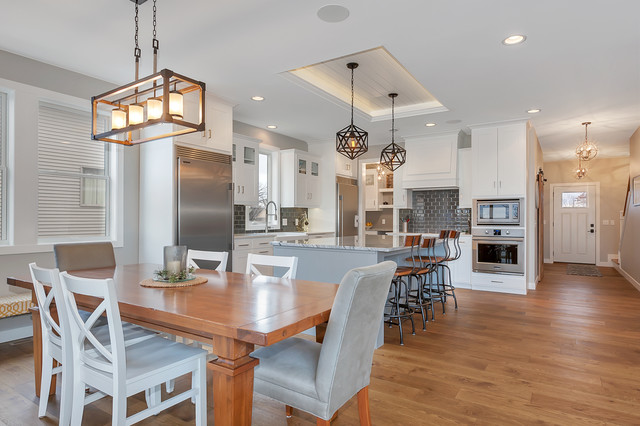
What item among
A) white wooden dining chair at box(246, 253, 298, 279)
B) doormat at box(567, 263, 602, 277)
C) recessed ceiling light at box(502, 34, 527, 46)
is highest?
recessed ceiling light at box(502, 34, 527, 46)

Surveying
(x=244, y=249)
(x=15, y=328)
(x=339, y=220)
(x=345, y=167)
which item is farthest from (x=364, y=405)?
(x=345, y=167)

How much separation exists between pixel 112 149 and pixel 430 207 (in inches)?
203

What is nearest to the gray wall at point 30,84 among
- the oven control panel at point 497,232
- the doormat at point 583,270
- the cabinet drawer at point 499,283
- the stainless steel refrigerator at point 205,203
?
the stainless steel refrigerator at point 205,203

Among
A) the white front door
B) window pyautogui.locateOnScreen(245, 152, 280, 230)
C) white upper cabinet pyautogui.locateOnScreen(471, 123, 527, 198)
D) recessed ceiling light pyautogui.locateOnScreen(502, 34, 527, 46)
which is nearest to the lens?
recessed ceiling light pyautogui.locateOnScreen(502, 34, 527, 46)

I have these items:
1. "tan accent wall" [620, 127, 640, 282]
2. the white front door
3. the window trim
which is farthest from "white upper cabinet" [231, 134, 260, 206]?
the white front door

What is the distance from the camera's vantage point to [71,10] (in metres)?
2.69

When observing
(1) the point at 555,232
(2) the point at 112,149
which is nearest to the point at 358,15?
(2) the point at 112,149

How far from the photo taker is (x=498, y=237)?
223 inches

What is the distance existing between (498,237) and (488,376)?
3.43 meters

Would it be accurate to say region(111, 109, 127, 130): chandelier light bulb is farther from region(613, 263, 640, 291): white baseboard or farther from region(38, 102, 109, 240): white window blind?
region(613, 263, 640, 291): white baseboard

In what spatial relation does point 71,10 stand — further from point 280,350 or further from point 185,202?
point 280,350

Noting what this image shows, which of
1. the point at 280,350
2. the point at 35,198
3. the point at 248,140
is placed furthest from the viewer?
the point at 248,140

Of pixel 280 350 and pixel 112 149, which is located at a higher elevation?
pixel 112 149

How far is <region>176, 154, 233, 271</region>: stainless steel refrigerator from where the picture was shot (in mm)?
4211
